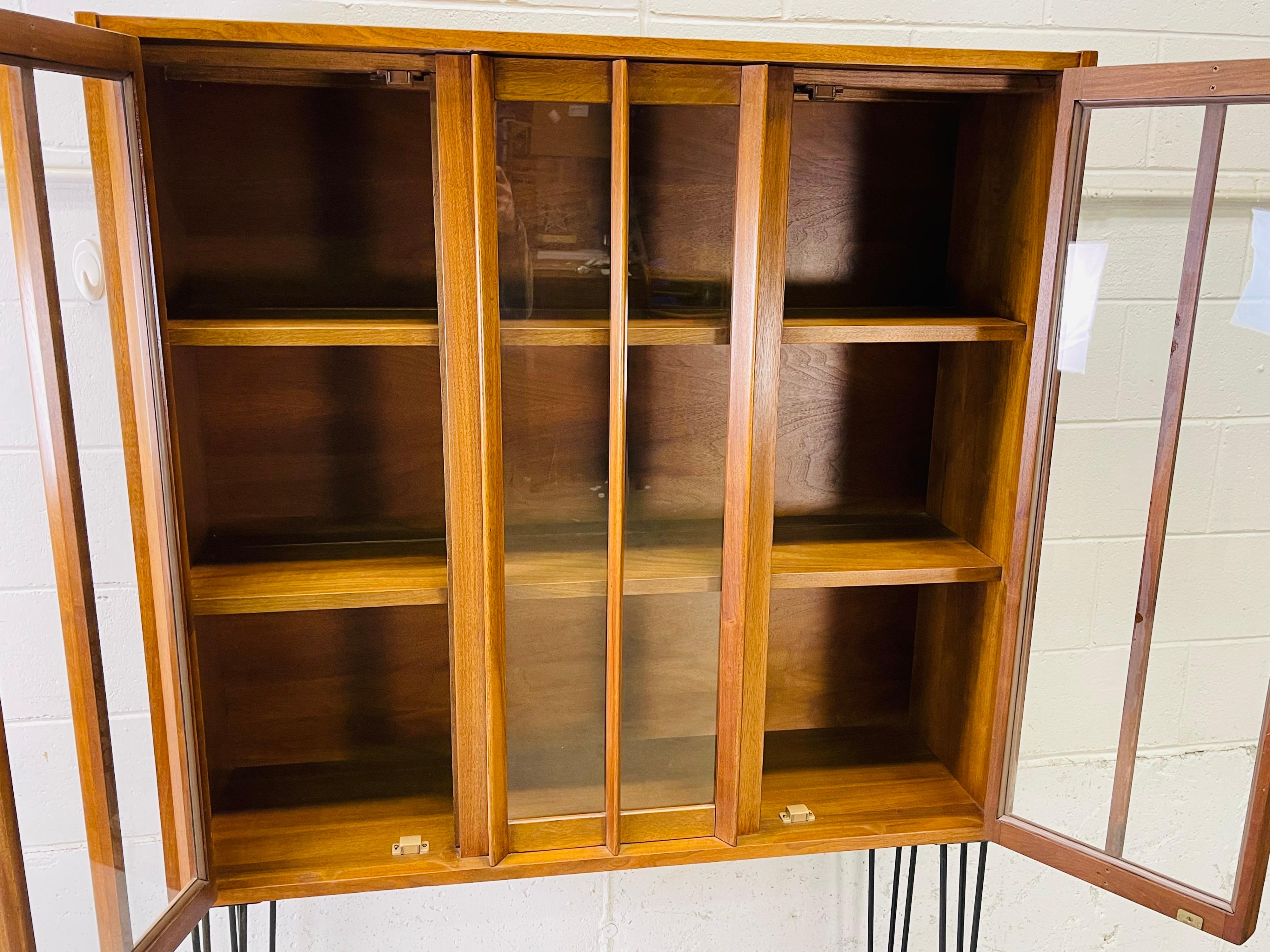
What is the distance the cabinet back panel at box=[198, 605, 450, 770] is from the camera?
56.5 inches

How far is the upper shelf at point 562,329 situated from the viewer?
3.62ft

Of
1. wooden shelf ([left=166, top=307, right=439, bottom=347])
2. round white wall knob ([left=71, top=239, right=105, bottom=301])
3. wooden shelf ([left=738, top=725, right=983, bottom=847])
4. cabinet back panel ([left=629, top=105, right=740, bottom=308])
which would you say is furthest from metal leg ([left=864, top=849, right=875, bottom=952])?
round white wall knob ([left=71, top=239, right=105, bottom=301])

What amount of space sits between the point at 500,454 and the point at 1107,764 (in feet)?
2.71

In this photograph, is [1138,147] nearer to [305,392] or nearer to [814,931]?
[305,392]

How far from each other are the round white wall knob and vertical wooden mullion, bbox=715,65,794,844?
64 cm

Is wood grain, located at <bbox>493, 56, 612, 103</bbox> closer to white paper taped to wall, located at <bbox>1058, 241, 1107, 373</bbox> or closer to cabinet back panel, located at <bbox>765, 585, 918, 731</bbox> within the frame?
white paper taped to wall, located at <bbox>1058, 241, 1107, 373</bbox>

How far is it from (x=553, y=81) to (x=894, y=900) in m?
1.32

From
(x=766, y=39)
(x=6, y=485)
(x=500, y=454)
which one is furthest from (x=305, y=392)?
(x=766, y=39)

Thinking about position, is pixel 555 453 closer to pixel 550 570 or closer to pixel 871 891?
pixel 550 570

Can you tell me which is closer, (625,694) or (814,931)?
(625,694)

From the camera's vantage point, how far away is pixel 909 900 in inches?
64.7

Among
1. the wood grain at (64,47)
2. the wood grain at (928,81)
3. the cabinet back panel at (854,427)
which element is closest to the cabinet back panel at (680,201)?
the wood grain at (928,81)

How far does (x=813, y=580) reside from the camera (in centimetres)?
127

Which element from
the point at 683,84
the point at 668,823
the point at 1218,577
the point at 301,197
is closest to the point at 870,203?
the point at 683,84
